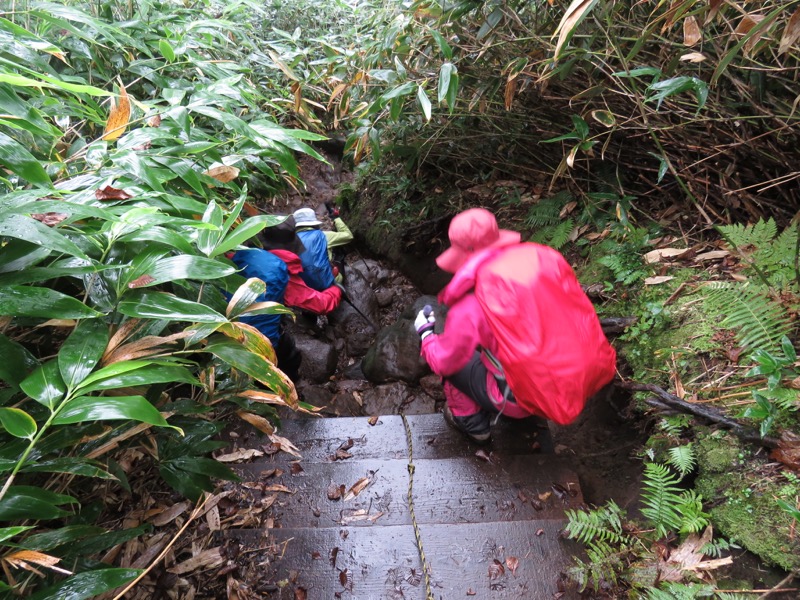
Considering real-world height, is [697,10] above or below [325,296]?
above

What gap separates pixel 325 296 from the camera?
460 centimetres

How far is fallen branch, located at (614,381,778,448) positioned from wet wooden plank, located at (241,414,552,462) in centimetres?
76

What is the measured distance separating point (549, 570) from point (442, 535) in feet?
1.66

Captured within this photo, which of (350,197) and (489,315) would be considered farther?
(350,197)

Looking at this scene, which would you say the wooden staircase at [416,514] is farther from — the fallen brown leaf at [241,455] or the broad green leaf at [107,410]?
the broad green leaf at [107,410]

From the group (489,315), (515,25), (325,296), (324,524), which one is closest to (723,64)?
(489,315)

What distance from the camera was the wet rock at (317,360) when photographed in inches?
203

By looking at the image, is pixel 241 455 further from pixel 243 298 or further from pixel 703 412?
pixel 703 412

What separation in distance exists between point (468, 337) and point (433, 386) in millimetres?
2258

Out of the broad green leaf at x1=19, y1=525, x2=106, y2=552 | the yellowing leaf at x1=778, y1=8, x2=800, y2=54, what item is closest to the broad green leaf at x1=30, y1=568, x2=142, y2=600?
the broad green leaf at x1=19, y1=525, x2=106, y2=552

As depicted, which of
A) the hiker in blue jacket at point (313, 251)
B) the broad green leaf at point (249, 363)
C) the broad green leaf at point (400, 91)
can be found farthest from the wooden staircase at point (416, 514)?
the broad green leaf at point (400, 91)

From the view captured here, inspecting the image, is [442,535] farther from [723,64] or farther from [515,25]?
[515,25]

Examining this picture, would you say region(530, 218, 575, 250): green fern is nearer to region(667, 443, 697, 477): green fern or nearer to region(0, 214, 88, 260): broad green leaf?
region(667, 443, 697, 477): green fern

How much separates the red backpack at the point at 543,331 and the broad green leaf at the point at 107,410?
4.81ft
